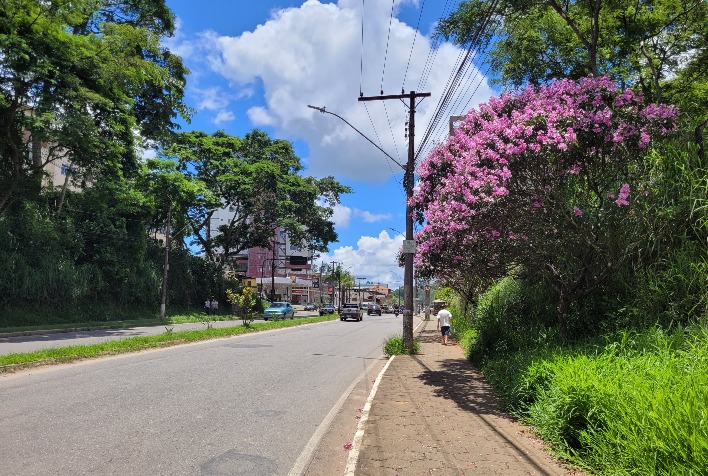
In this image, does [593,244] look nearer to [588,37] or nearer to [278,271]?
[588,37]

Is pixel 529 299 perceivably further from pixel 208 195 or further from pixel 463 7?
pixel 208 195

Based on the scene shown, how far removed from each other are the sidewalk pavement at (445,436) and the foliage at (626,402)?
33 cm

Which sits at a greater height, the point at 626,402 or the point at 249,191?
the point at 249,191

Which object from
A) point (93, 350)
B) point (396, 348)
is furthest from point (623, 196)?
point (93, 350)

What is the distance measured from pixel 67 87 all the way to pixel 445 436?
68.3 feet

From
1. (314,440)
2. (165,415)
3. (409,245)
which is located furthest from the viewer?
(409,245)

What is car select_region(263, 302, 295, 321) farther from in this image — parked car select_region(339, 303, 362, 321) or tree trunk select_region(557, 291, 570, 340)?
Result: tree trunk select_region(557, 291, 570, 340)

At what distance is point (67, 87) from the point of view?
20.4 meters

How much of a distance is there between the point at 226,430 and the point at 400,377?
17.7ft

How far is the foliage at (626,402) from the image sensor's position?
379 centimetres

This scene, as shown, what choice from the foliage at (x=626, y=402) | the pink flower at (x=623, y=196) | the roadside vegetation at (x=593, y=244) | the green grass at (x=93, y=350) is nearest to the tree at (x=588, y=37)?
the roadside vegetation at (x=593, y=244)

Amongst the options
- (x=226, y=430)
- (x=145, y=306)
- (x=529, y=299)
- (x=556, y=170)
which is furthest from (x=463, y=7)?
(x=145, y=306)

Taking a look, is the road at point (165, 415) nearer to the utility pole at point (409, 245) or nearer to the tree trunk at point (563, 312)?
the utility pole at point (409, 245)

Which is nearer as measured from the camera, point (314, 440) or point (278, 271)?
point (314, 440)
